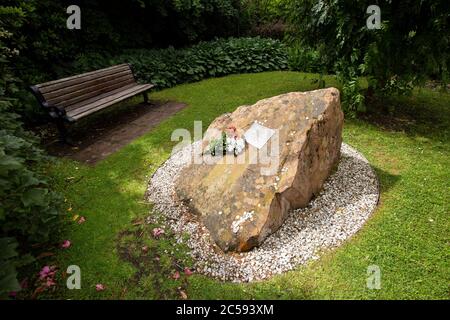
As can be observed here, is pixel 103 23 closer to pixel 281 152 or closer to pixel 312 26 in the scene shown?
pixel 312 26

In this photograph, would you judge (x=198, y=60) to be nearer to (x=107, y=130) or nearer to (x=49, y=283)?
(x=107, y=130)

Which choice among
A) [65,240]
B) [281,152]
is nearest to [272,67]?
[281,152]

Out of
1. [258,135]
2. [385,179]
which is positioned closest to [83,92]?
[258,135]

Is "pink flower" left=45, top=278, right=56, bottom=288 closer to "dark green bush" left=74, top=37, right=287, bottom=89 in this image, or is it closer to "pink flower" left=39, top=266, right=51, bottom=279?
"pink flower" left=39, top=266, right=51, bottom=279

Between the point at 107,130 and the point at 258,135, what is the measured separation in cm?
373

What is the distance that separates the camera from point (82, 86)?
6305 millimetres

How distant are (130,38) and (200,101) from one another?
374cm

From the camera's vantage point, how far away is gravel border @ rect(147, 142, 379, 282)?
328cm

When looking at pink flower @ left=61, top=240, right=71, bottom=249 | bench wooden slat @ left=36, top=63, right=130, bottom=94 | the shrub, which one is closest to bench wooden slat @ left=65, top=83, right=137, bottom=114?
bench wooden slat @ left=36, top=63, right=130, bottom=94

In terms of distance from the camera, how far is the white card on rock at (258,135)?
4087mm

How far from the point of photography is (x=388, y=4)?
18.2ft

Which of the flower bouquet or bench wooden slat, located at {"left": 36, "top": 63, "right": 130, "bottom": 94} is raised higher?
bench wooden slat, located at {"left": 36, "top": 63, "right": 130, "bottom": 94}

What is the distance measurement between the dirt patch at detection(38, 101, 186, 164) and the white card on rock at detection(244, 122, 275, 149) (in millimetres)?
2726

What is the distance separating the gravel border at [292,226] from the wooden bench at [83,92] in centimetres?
226
